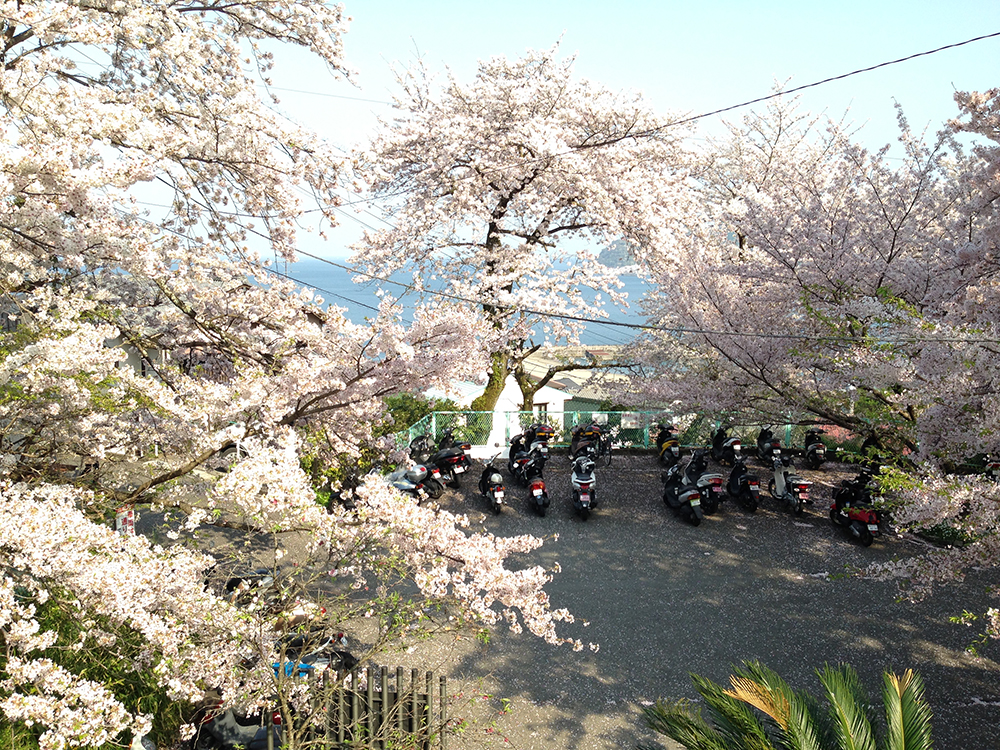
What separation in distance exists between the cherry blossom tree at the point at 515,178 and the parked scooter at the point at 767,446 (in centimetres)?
448

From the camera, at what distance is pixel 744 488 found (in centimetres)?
1063

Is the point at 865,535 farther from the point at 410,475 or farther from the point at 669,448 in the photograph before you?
the point at 410,475

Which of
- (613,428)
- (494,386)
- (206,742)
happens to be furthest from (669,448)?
(206,742)

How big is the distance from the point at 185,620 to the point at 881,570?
604 centimetres

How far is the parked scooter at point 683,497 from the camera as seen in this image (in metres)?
9.99

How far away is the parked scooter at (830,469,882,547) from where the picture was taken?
358 inches

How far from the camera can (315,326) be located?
6891 mm

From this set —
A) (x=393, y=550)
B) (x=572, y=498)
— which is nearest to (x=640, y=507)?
(x=572, y=498)

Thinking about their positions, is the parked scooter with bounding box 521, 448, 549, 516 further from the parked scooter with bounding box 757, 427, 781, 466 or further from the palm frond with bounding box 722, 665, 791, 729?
the palm frond with bounding box 722, 665, 791, 729

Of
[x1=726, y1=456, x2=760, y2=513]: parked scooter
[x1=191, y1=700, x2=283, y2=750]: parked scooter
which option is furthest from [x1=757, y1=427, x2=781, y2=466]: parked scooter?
[x1=191, y1=700, x2=283, y2=750]: parked scooter

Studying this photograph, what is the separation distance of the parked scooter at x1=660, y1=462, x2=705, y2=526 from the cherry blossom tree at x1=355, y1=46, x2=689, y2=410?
4.16 metres

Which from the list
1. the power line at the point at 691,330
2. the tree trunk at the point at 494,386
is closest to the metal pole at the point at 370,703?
the power line at the point at 691,330

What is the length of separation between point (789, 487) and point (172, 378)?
363 inches

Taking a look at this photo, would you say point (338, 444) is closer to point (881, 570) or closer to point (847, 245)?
point (881, 570)
